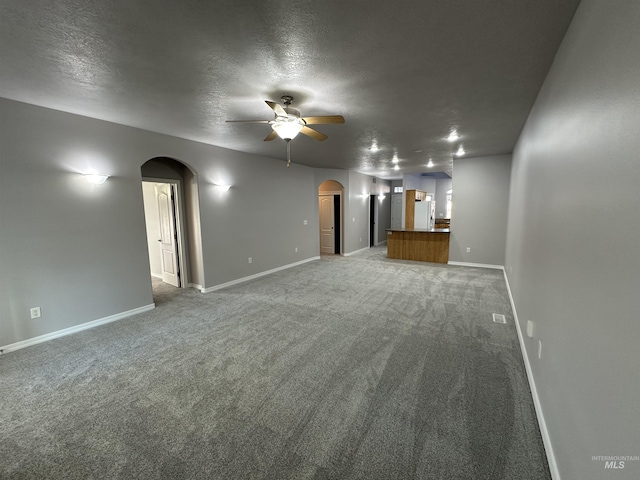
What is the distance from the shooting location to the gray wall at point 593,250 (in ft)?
3.03

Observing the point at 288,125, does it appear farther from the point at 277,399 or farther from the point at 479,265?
the point at 479,265

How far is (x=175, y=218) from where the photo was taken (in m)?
5.21

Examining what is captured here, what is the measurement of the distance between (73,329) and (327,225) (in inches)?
256

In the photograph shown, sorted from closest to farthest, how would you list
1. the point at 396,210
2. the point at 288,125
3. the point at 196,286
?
the point at 288,125 → the point at 196,286 → the point at 396,210

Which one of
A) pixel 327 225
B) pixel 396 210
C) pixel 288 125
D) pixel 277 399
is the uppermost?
pixel 288 125

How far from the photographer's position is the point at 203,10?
1615 mm

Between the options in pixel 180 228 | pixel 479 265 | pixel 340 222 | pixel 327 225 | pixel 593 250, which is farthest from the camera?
pixel 327 225

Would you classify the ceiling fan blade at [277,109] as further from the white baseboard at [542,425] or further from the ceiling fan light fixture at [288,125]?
the white baseboard at [542,425]

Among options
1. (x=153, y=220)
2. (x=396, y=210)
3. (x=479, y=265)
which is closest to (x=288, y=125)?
(x=153, y=220)

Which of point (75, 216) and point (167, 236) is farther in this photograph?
point (167, 236)

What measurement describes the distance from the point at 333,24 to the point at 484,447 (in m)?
2.83

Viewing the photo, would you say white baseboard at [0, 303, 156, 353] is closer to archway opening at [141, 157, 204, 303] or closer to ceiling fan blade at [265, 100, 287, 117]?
archway opening at [141, 157, 204, 303]

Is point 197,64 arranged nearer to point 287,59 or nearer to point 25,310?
point 287,59

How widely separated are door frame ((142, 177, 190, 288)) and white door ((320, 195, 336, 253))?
448cm
